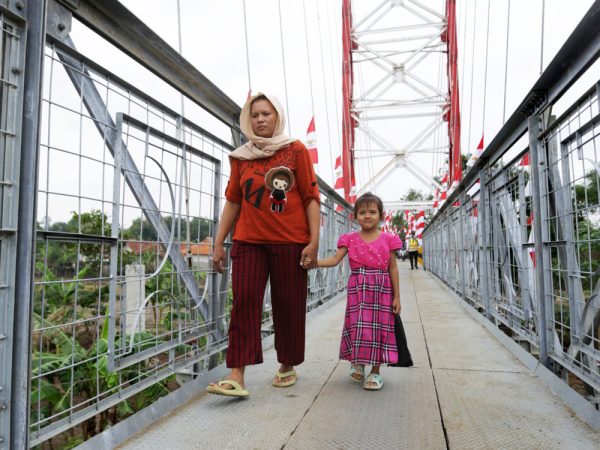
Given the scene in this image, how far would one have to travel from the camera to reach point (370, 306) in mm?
1803

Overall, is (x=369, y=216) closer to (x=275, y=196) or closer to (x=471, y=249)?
(x=275, y=196)

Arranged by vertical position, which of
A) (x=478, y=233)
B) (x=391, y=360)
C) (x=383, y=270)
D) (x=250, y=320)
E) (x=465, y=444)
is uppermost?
(x=478, y=233)

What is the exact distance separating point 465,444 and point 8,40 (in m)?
1.40

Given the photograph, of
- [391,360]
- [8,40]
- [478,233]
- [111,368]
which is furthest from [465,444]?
[478,233]

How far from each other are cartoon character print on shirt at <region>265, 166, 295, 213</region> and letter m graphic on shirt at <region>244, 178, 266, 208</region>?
0.03m

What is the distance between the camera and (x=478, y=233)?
3.29 metres

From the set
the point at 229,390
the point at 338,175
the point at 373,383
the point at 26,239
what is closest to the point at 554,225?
the point at 373,383

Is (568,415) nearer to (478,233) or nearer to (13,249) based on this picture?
(13,249)

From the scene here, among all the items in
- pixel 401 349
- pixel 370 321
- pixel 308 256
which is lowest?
pixel 401 349

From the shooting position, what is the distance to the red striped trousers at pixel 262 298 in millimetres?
1639

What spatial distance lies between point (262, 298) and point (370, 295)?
0.42 metres

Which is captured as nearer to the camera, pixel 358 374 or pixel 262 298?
pixel 262 298

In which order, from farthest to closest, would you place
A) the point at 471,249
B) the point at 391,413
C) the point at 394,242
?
the point at 471,249
the point at 394,242
the point at 391,413

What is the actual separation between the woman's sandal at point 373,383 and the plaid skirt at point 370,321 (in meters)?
0.05
